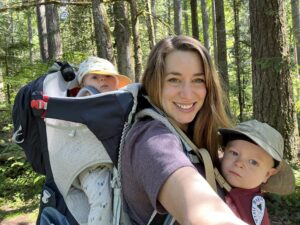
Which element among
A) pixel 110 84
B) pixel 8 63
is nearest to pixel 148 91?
pixel 110 84

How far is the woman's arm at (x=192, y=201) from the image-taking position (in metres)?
1.20

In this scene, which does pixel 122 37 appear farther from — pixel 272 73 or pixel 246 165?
pixel 246 165

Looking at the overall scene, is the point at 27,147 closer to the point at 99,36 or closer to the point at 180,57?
the point at 180,57

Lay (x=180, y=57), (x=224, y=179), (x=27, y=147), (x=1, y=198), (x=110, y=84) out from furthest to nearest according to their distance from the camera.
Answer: (x=1, y=198) < (x=110, y=84) < (x=27, y=147) < (x=224, y=179) < (x=180, y=57)

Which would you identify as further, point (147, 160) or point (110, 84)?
point (110, 84)

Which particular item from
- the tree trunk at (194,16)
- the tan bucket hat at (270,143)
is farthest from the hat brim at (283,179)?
the tree trunk at (194,16)

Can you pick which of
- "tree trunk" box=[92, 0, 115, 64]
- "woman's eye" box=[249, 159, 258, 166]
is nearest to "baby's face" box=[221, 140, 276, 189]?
"woman's eye" box=[249, 159, 258, 166]

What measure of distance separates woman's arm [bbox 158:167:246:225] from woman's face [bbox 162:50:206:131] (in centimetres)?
47

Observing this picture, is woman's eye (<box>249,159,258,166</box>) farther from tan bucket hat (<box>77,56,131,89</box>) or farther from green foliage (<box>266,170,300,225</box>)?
green foliage (<box>266,170,300,225</box>)

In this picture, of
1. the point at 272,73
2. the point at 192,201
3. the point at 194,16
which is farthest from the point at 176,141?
the point at 194,16

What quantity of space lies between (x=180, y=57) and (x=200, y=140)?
44 cm

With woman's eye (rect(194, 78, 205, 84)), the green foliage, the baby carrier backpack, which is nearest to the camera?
the baby carrier backpack

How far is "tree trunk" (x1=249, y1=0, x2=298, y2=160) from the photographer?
5.72 metres

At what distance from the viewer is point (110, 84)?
8.67 feet
